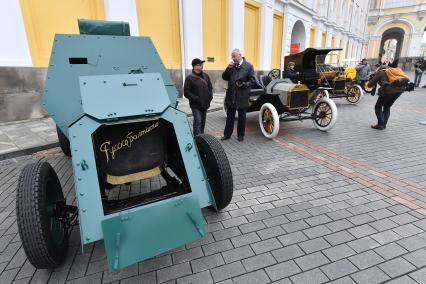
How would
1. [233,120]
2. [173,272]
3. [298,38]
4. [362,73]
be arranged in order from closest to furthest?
[173,272], [233,120], [362,73], [298,38]

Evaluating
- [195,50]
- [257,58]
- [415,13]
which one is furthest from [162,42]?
[415,13]

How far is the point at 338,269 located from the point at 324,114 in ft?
14.6

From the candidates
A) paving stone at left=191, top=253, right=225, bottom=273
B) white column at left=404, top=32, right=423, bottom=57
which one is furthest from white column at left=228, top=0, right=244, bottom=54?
white column at left=404, top=32, right=423, bottom=57

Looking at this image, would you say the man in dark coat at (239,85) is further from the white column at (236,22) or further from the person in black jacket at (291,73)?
the white column at (236,22)

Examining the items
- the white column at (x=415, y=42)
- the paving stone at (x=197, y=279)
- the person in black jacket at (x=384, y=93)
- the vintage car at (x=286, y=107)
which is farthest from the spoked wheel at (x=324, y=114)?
the white column at (x=415, y=42)

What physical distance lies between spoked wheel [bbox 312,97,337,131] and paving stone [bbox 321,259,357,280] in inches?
163

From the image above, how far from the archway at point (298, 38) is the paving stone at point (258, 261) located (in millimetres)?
18858

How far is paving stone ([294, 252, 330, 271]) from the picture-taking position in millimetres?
2027

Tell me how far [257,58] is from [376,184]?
12124 millimetres

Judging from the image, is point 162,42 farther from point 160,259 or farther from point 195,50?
point 160,259

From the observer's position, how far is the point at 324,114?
5.84 m

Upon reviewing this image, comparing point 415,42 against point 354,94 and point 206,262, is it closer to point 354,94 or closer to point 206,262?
point 354,94

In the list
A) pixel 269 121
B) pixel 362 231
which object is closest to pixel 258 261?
pixel 362 231

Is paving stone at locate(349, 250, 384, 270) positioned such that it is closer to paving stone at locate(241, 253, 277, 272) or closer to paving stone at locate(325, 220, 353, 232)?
Result: paving stone at locate(325, 220, 353, 232)
